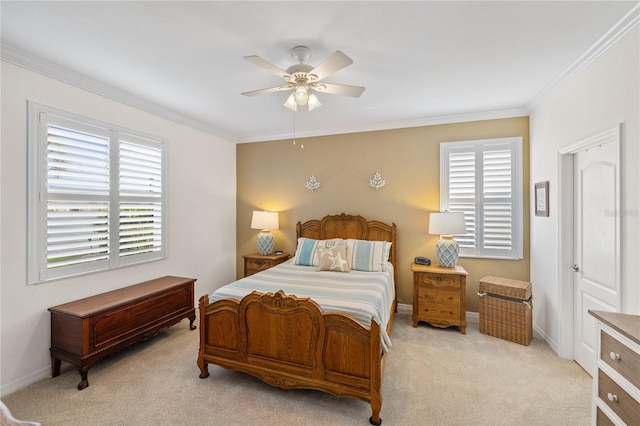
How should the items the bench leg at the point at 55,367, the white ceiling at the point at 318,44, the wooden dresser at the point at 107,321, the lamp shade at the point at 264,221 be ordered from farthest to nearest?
the lamp shade at the point at 264,221, the bench leg at the point at 55,367, the wooden dresser at the point at 107,321, the white ceiling at the point at 318,44

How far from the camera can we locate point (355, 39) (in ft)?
6.97

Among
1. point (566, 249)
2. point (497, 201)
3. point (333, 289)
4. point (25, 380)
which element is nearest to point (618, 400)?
point (566, 249)

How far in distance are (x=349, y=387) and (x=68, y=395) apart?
89.3 inches

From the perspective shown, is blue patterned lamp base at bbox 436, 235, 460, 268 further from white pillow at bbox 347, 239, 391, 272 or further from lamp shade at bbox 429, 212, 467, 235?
white pillow at bbox 347, 239, 391, 272

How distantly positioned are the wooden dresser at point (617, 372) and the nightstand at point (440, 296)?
1793 mm

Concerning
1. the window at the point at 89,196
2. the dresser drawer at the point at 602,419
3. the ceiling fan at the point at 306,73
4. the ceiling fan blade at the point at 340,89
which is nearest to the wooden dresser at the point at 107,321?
the window at the point at 89,196

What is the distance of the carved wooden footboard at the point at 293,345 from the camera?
2.00 metres

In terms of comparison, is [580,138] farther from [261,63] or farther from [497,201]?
[261,63]

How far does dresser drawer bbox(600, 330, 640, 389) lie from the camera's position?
1.31 meters

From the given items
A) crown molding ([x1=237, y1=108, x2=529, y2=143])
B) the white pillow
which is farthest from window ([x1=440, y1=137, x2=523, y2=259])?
the white pillow

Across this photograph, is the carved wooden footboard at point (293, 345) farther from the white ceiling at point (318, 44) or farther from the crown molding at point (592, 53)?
the crown molding at point (592, 53)

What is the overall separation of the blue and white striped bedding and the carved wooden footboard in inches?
4.4

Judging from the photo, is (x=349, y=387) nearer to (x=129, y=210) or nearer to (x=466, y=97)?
(x=129, y=210)

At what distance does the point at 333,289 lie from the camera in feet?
8.76
